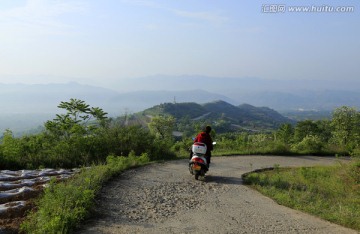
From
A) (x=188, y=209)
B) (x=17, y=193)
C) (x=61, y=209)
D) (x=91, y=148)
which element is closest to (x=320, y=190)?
(x=188, y=209)

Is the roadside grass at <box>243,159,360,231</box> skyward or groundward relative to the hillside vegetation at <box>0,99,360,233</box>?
groundward

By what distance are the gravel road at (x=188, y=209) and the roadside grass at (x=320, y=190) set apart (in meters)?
0.30

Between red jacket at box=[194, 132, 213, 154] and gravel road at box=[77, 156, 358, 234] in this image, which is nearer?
gravel road at box=[77, 156, 358, 234]

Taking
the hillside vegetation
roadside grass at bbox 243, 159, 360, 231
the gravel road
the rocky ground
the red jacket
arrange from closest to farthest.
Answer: the rocky ground → the gravel road → roadside grass at bbox 243, 159, 360, 231 → the hillside vegetation → the red jacket

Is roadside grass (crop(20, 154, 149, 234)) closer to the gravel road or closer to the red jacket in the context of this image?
the gravel road

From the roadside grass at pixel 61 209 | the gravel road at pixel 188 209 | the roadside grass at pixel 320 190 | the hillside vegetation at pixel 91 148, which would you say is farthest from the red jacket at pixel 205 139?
the roadside grass at pixel 61 209

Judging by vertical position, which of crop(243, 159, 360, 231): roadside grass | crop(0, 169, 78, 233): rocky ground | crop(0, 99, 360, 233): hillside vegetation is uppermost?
crop(0, 99, 360, 233): hillside vegetation

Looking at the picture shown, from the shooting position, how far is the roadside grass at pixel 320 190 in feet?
23.8

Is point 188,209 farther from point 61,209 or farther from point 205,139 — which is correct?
point 205,139

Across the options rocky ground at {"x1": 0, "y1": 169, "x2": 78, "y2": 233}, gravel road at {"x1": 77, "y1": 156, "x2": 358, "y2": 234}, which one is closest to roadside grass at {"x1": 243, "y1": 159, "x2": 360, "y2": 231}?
gravel road at {"x1": 77, "y1": 156, "x2": 358, "y2": 234}

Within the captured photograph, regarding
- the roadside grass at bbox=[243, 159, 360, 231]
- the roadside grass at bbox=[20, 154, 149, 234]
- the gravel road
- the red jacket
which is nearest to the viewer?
the roadside grass at bbox=[20, 154, 149, 234]

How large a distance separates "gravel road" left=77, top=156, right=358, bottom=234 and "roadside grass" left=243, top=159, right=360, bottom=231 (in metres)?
0.30

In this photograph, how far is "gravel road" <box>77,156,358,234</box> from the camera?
6203 mm

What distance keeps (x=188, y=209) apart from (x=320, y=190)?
15.8 feet
